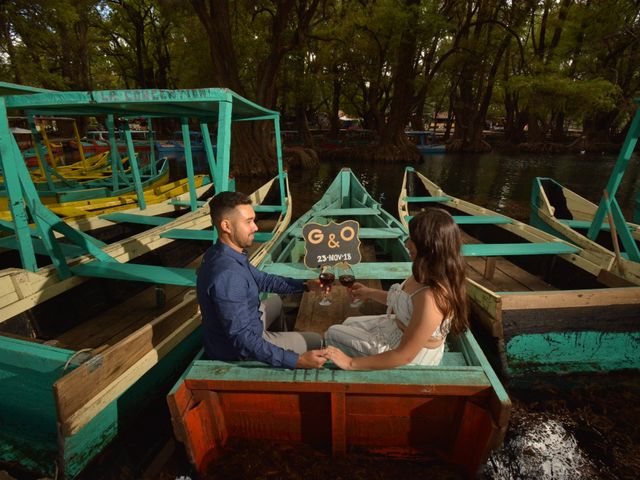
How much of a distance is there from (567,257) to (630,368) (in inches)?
74.0

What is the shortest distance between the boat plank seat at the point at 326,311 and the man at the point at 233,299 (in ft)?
5.59

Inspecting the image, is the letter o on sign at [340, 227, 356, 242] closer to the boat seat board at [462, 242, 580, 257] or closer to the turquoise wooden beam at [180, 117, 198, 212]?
the boat seat board at [462, 242, 580, 257]

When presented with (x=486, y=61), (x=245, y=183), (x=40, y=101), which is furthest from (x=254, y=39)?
(x=40, y=101)

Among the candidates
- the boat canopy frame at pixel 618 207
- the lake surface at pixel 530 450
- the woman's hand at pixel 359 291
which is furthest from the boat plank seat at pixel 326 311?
the boat canopy frame at pixel 618 207

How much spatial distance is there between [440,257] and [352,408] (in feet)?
4.77

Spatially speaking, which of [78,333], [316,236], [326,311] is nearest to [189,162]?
[78,333]

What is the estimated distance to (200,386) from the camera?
8.13 feet

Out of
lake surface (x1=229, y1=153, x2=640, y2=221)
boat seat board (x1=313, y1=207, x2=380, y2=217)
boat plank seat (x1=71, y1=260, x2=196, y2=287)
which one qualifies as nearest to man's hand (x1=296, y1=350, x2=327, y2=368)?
boat plank seat (x1=71, y1=260, x2=196, y2=287)

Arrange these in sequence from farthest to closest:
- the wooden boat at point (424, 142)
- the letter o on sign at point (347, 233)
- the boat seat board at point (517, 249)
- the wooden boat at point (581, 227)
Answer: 1. the wooden boat at point (424, 142)
2. the boat seat board at point (517, 249)
3. the wooden boat at point (581, 227)
4. the letter o on sign at point (347, 233)

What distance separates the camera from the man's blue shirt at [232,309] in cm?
229

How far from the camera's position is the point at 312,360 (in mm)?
2432

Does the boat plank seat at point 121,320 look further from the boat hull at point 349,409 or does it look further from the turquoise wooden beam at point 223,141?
the turquoise wooden beam at point 223,141

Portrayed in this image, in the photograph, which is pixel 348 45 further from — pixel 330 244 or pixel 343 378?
pixel 343 378

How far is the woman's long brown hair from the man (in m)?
0.98
